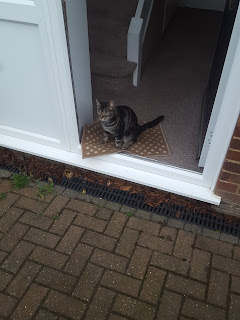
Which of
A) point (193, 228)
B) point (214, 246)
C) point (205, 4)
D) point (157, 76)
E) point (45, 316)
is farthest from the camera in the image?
point (205, 4)

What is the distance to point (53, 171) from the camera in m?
3.00

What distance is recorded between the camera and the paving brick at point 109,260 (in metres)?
2.25

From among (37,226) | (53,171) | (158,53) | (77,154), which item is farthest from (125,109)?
(158,53)

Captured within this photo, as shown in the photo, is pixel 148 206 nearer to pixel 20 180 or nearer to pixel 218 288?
pixel 218 288

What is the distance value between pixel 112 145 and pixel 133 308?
1.41 meters

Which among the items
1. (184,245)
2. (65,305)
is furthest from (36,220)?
(184,245)

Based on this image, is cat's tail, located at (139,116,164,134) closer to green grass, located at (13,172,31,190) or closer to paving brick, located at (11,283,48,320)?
green grass, located at (13,172,31,190)

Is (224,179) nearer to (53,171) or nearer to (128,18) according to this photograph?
(53,171)

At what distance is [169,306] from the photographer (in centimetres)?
204

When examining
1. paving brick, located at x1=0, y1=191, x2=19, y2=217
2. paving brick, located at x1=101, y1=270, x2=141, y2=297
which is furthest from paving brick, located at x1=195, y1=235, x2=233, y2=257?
paving brick, located at x1=0, y1=191, x2=19, y2=217

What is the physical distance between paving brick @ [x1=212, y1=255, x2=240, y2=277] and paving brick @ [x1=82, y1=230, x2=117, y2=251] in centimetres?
81

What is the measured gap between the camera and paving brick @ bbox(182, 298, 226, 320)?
1.99m

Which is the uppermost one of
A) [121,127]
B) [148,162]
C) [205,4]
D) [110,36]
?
[110,36]

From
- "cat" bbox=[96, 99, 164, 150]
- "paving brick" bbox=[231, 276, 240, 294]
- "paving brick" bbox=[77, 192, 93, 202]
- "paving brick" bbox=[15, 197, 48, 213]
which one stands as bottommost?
"paving brick" bbox=[231, 276, 240, 294]
